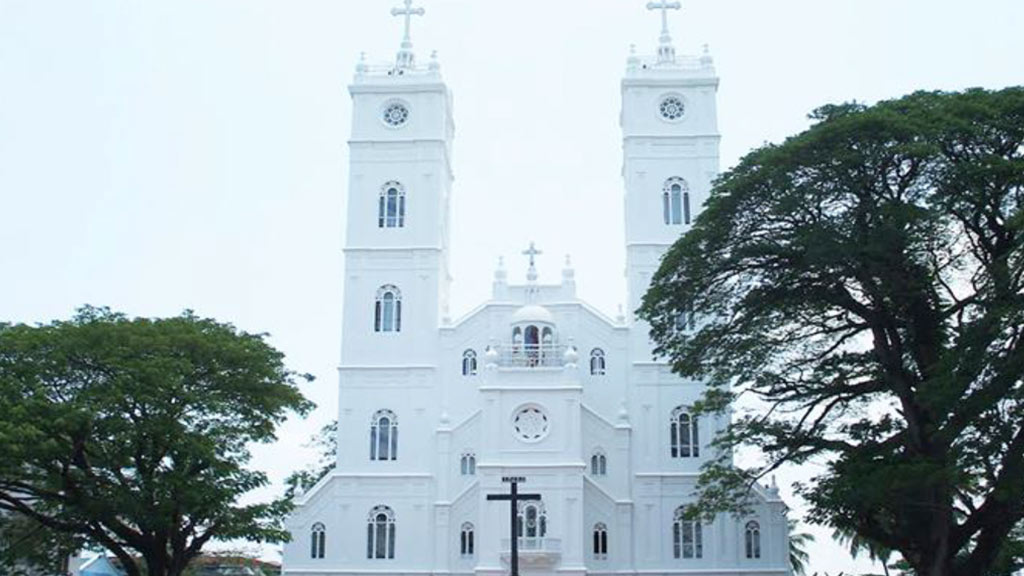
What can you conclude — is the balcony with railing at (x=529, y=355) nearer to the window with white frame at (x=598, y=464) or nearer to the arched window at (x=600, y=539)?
the window with white frame at (x=598, y=464)

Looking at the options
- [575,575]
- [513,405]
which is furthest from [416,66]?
[575,575]

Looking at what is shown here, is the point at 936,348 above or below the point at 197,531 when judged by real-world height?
above

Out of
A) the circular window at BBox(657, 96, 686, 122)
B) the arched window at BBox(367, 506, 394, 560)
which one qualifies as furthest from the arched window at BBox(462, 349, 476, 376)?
the circular window at BBox(657, 96, 686, 122)

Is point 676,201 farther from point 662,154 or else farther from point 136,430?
point 136,430

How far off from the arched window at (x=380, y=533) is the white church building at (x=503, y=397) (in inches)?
2.1

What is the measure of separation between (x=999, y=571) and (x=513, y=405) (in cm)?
1460

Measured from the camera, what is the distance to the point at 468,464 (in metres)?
40.0

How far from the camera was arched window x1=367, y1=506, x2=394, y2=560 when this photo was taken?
3941 centimetres

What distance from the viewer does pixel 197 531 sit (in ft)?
91.7

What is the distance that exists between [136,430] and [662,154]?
22.4 m

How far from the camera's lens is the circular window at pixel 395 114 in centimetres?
4319

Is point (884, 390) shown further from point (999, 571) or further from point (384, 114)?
point (384, 114)

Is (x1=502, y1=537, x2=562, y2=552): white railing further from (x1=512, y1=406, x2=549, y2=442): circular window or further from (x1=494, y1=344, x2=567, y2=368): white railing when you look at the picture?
(x1=494, y1=344, x2=567, y2=368): white railing

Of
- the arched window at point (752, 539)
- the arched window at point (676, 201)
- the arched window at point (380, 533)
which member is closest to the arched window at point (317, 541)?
the arched window at point (380, 533)
